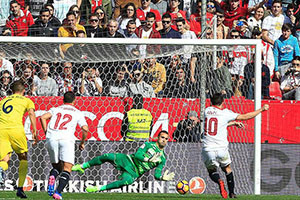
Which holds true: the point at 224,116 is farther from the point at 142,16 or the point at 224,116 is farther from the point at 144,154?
the point at 142,16

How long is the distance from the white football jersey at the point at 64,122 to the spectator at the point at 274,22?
7.58 m

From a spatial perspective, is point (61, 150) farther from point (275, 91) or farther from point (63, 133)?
point (275, 91)

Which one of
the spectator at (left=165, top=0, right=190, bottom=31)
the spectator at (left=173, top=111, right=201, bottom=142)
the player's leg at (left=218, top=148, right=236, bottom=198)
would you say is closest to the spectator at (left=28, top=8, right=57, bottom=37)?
the spectator at (left=165, top=0, right=190, bottom=31)

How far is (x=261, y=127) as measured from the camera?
13.4 metres

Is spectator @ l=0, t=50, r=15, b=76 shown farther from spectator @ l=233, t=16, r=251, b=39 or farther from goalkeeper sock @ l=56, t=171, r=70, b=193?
spectator @ l=233, t=16, r=251, b=39

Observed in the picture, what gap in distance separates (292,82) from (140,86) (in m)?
3.67

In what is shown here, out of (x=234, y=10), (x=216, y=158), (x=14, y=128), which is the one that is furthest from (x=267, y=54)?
(x=14, y=128)

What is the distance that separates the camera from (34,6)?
16.1 m

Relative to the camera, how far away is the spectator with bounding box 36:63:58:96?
13055 mm

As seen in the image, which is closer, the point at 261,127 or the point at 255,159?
the point at 255,159

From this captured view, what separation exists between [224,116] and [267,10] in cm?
678

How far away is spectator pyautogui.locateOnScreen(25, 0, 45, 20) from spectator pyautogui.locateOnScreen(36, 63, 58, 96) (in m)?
2.88

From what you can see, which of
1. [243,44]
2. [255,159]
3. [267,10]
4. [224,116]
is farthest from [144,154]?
[267,10]

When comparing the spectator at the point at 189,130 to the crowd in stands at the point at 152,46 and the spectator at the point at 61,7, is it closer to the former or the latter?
the crowd in stands at the point at 152,46
